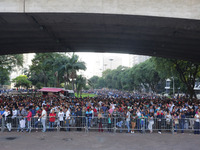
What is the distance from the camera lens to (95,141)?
1060 centimetres

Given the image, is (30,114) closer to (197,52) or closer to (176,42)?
(176,42)

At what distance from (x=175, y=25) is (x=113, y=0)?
217 inches

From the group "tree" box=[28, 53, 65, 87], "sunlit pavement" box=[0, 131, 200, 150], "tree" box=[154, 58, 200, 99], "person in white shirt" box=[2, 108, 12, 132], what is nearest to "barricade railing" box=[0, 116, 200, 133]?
"person in white shirt" box=[2, 108, 12, 132]

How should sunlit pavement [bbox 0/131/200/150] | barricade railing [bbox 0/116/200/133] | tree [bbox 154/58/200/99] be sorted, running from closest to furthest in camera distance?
sunlit pavement [bbox 0/131/200/150]
barricade railing [bbox 0/116/200/133]
tree [bbox 154/58/200/99]

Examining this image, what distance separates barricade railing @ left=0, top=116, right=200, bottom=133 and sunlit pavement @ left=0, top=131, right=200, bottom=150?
47 cm

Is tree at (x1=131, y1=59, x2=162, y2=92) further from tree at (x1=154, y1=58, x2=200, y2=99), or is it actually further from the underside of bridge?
the underside of bridge

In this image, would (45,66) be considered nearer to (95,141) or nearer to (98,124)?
(98,124)

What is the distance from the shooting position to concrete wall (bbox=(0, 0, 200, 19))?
11.9 meters

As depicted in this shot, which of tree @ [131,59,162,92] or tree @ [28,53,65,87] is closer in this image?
tree @ [28,53,65,87]

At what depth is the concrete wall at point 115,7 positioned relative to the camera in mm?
11938

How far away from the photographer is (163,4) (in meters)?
12.0

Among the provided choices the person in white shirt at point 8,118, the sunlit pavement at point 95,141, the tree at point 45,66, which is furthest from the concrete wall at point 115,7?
the tree at point 45,66

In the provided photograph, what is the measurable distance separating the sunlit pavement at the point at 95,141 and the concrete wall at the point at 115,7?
7159mm

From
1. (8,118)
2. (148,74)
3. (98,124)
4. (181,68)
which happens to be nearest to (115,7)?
(98,124)
